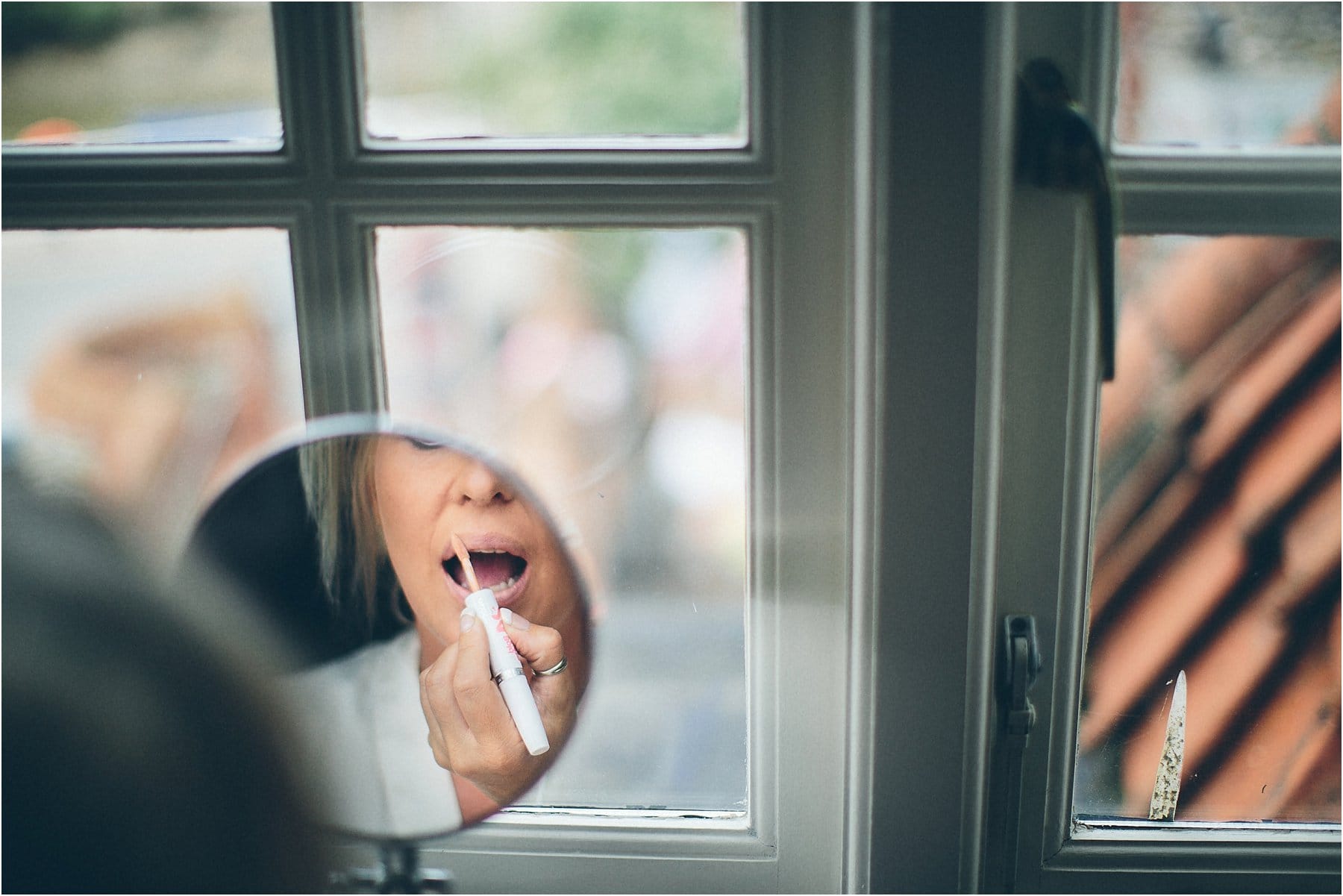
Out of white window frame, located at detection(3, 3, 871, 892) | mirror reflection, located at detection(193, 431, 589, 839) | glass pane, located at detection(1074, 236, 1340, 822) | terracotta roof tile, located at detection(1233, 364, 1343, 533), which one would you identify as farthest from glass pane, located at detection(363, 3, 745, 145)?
terracotta roof tile, located at detection(1233, 364, 1343, 533)

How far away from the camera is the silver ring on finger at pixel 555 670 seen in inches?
26.1

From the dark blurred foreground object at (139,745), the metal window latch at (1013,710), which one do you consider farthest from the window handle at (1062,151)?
the dark blurred foreground object at (139,745)

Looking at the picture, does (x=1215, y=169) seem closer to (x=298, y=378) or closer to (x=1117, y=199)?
Answer: (x=1117, y=199)

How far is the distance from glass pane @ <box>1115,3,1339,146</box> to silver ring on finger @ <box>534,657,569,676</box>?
638 millimetres

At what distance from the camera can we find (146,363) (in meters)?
0.70

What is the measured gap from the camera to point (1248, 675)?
70cm


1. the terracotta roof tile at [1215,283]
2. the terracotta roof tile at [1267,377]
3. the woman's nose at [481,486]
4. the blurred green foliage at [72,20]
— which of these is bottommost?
the woman's nose at [481,486]

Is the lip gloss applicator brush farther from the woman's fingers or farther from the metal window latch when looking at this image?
the metal window latch

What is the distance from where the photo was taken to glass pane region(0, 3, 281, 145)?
0.67 meters

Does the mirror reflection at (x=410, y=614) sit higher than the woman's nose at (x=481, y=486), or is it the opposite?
the woman's nose at (x=481, y=486)

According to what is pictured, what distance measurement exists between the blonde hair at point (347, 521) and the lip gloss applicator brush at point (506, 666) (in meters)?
0.07

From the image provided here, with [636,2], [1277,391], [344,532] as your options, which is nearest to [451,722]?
[344,532]

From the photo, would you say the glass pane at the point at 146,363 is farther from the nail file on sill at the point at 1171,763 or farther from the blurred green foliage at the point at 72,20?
the nail file on sill at the point at 1171,763

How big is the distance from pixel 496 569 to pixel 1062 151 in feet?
1.81
